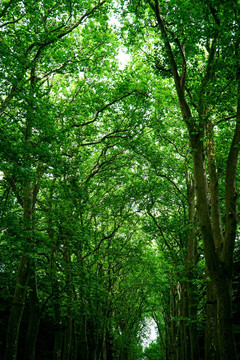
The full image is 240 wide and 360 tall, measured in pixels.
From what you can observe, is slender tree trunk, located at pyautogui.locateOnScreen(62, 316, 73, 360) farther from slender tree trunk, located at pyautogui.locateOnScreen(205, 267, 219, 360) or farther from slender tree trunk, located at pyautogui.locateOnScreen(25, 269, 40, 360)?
slender tree trunk, located at pyautogui.locateOnScreen(205, 267, 219, 360)

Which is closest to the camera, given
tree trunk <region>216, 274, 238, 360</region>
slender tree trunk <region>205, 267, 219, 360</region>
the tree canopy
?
tree trunk <region>216, 274, 238, 360</region>

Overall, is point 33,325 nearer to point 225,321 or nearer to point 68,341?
point 68,341

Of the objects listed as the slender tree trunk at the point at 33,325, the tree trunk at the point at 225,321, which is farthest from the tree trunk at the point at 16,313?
the tree trunk at the point at 225,321

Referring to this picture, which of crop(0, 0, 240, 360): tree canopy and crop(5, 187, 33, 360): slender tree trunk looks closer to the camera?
crop(0, 0, 240, 360): tree canopy

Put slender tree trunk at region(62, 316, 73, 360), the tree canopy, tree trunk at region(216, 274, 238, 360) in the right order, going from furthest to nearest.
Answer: slender tree trunk at region(62, 316, 73, 360)
the tree canopy
tree trunk at region(216, 274, 238, 360)

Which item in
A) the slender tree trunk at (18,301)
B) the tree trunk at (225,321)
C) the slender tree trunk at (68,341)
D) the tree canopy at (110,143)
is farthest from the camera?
the slender tree trunk at (68,341)

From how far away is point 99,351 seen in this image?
24.2 metres

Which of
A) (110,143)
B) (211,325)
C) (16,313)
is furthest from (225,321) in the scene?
(110,143)

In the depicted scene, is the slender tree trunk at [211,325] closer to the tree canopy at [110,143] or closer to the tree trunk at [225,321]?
the tree canopy at [110,143]

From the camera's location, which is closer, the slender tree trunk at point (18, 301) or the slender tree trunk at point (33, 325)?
the slender tree trunk at point (18, 301)

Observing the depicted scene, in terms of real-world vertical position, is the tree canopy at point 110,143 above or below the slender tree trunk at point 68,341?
above

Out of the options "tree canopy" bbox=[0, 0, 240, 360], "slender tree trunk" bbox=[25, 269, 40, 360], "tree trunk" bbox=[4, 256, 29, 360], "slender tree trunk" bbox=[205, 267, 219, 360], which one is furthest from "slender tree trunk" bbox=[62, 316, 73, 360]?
"slender tree trunk" bbox=[205, 267, 219, 360]

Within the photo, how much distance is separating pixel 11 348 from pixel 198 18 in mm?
11612

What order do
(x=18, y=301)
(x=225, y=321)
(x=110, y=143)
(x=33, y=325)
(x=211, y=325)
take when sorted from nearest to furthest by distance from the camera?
1. (x=225, y=321)
2. (x=211, y=325)
3. (x=18, y=301)
4. (x=33, y=325)
5. (x=110, y=143)
